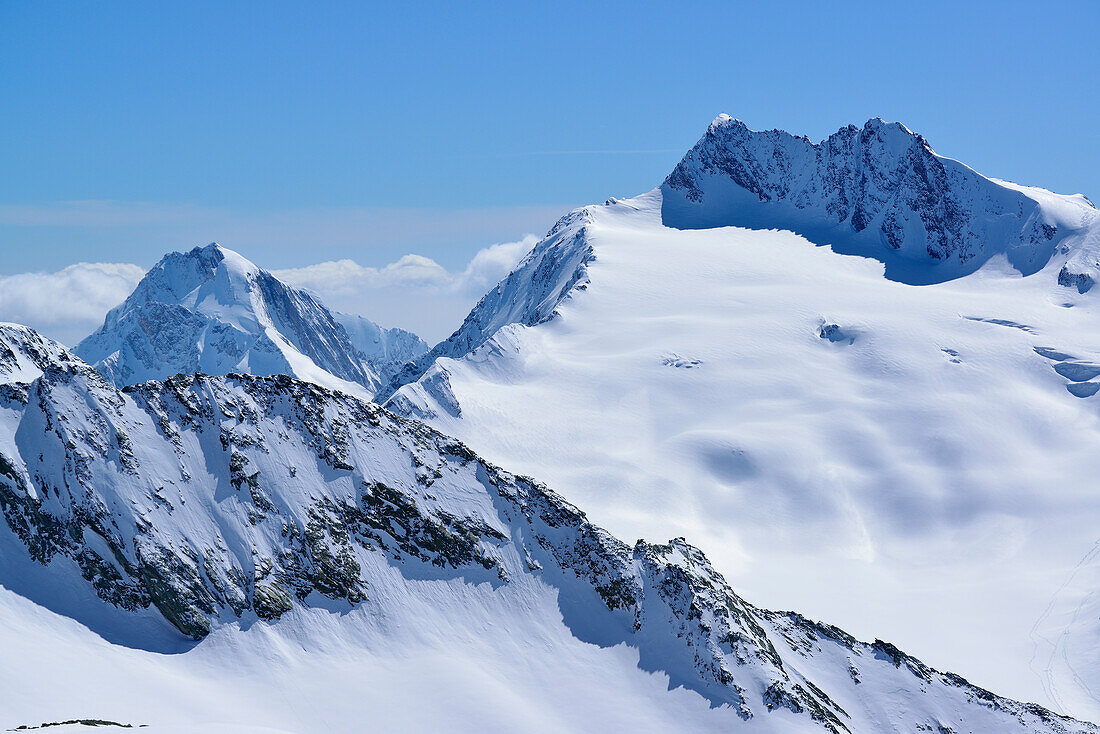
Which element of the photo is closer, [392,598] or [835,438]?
[392,598]

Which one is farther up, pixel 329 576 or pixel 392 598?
pixel 329 576

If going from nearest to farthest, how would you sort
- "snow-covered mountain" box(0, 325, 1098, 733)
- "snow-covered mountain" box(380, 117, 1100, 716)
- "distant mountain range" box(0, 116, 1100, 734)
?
"distant mountain range" box(0, 116, 1100, 734) < "snow-covered mountain" box(0, 325, 1098, 733) < "snow-covered mountain" box(380, 117, 1100, 716)

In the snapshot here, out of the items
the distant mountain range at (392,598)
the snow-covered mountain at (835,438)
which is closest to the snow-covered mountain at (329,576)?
the distant mountain range at (392,598)

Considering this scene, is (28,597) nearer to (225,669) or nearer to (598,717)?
(225,669)

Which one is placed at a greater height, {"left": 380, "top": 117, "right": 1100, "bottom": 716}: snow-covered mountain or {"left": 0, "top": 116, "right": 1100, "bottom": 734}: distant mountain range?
{"left": 380, "top": 117, "right": 1100, "bottom": 716}: snow-covered mountain

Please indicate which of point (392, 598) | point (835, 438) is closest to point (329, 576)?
point (392, 598)

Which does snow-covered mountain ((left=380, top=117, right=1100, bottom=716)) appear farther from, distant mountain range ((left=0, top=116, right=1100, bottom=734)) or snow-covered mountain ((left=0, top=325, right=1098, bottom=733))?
snow-covered mountain ((left=0, top=325, right=1098, bottom=733))

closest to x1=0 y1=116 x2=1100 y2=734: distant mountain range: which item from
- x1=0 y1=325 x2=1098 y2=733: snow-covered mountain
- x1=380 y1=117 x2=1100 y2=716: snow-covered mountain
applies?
x1=0 y1=325 x2=1098 y2=733: snow-covered mountain

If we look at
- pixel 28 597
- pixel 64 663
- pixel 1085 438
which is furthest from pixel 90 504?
pixel 1085 438

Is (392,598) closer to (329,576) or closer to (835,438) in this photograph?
(329,576)
